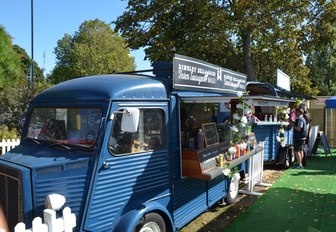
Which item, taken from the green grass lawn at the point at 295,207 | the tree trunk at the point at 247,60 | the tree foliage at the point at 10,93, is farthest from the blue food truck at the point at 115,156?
the tree trunk at the point at 247,60

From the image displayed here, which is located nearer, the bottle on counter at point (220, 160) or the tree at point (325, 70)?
the bottle on counter at point (220, 160)

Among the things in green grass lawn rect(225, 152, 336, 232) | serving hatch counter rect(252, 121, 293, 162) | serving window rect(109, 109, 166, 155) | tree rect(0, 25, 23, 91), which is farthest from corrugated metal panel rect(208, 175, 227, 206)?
tree rect(0, 25, 23, 91)

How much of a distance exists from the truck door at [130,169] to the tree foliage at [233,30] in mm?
10333

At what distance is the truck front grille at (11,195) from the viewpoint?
295 centimetres

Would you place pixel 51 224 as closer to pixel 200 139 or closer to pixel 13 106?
pixel 200 139

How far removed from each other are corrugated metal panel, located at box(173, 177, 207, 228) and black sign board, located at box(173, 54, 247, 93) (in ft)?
4.36

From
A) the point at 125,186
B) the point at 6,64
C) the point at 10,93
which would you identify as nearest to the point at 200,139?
the point at 125,186

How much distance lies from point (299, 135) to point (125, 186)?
6.98 m

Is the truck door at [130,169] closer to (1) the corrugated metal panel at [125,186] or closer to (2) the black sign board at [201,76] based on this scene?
(1) the corrugated metal panel at [125,186]

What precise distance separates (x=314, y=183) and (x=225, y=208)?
9.97ft

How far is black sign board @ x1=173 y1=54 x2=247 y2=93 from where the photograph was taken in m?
4.25

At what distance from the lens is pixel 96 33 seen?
131 ft

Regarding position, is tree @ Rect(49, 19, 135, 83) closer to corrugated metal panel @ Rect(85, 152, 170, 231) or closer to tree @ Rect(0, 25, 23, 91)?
tree @ Rect(0, 25, 23, 91)

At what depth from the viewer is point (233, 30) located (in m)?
15.8
